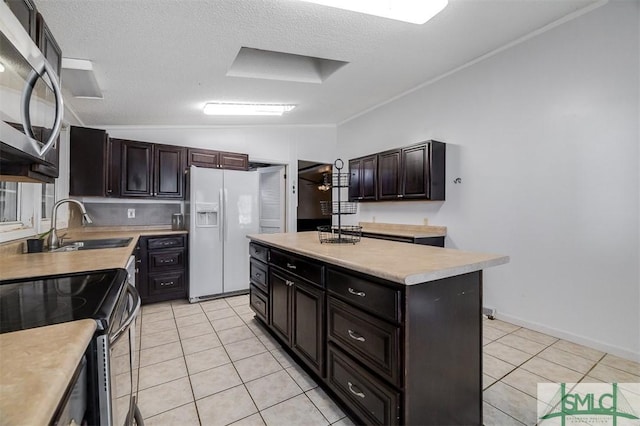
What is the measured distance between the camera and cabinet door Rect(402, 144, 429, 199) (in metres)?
3.54

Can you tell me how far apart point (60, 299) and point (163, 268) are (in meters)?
2.92

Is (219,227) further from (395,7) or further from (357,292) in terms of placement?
(395,7)

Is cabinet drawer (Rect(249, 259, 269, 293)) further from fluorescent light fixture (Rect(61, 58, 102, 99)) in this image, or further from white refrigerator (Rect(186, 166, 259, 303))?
fluorescent light fixture (Rect(61, 58, 102, 99))

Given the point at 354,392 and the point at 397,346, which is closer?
the point at 397,346

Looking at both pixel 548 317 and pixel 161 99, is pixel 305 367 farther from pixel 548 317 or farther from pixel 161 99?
pixel 161 99

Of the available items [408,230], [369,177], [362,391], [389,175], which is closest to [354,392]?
[362,391]

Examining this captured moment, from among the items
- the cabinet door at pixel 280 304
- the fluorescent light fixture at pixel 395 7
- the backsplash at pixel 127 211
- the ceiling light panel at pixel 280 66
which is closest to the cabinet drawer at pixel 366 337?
the cabinet door at pixel 280 304

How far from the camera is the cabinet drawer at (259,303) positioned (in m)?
2.66

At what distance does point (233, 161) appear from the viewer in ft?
14.7

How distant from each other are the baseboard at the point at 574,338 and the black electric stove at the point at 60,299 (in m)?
3.43

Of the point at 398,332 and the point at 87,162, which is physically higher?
the point at 87,162

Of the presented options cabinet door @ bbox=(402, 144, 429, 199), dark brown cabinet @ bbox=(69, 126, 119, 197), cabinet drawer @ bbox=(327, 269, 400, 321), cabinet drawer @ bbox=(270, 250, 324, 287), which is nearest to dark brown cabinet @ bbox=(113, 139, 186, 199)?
dark brown cabinet @ bbox=(69, 126, 119, 197)

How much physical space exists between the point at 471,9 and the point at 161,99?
123 inches
